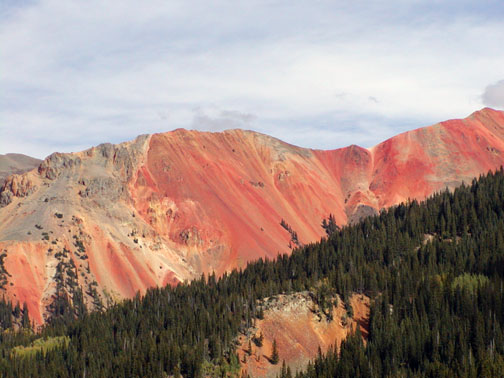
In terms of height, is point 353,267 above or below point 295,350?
above

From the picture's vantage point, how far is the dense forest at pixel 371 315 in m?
127

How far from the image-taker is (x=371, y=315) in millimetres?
143125

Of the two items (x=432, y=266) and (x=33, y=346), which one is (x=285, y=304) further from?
(x=33, y=346)

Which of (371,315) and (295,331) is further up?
(371,315)

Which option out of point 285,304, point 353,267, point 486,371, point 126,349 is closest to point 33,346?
point 126,349

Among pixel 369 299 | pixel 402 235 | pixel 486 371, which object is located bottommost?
pixel 486 371

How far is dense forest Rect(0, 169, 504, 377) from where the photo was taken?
12656cm

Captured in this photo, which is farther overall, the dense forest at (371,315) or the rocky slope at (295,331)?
the rocky slope at (295,331)

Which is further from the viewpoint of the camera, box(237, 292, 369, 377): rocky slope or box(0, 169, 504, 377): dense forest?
box(237, 292, 369, 377): rocky slope

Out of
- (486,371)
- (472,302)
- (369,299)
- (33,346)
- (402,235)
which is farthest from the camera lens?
(402,235)

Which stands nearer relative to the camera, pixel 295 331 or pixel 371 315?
pixel 295 331

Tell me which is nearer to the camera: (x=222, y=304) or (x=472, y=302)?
(x=472, y=302)

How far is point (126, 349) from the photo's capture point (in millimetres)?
139750

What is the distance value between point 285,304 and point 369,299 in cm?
1611
